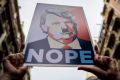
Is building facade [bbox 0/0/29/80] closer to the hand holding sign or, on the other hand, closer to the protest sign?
the protest sign

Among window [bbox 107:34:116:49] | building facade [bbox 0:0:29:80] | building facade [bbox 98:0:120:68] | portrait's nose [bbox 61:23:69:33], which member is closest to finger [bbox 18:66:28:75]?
portrait's nose [bbox 61:23:69:33]

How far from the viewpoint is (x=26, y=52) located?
4.75 m

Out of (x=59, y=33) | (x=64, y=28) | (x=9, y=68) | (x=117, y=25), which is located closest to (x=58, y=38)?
(x=59, y=33)

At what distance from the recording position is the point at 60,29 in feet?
16.6

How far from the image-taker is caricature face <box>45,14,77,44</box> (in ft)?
16.4

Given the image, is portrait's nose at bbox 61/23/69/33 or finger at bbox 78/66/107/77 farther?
portrait's nose at bbox 61/23/69/33

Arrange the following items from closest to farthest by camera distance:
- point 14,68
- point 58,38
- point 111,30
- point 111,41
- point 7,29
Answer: point 14,68 < point 58,38 < point 7,29 < point 111,30 < point 111,41

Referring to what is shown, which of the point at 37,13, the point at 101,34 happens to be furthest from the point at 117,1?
the point at 37,13

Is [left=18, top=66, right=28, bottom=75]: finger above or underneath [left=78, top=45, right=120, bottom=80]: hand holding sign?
above

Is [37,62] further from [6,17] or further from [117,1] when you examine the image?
[117,1]

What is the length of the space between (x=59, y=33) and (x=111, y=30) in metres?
23.5

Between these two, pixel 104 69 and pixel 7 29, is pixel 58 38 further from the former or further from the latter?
pixel 7 29

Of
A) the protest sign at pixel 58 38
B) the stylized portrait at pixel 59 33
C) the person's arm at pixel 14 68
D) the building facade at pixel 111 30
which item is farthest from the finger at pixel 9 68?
the building facade at pixel 111 30

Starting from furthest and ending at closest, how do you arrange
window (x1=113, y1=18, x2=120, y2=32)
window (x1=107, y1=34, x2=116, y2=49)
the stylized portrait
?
window (x1=107, y1=34, x2=116, y2=49) → window (x1=113, y1=18, x2=120, y2=32) → the stylized portrait
